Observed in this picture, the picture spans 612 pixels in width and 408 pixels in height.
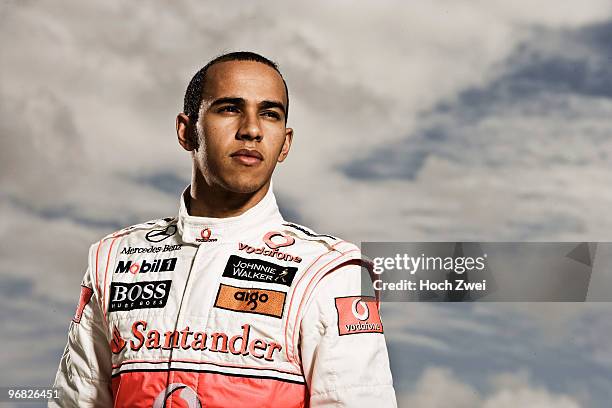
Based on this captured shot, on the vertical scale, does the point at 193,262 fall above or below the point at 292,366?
above

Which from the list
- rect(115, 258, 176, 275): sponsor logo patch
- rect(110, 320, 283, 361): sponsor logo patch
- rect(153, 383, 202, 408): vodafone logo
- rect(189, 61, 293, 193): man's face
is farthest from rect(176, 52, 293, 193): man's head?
rect(153, 383, 202, 408): vodafone logo

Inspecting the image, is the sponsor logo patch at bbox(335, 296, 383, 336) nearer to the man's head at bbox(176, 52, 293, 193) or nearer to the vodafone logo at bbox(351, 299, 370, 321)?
the vodafone logo at bbox(351, 299, 370, 321)

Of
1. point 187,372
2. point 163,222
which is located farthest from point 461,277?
point 187,372

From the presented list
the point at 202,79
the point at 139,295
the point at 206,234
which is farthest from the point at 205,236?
the point at 202,79

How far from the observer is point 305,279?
1988mm

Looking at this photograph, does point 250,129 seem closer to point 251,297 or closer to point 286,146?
point 286,146

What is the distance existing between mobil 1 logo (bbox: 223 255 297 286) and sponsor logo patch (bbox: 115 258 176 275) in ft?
0.55

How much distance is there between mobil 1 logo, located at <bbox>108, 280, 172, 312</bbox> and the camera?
2.05m

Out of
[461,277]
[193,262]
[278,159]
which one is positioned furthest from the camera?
[461,277]

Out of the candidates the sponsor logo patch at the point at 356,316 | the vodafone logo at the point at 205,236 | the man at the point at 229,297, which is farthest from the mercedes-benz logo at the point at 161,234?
the sponsor logo patch at the point at 356,316

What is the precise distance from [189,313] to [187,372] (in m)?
0.15

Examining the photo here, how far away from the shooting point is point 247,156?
209 centimetres

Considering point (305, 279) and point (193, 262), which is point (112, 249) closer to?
point (193, 262)

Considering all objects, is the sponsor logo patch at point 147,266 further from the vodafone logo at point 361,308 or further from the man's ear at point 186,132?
the vodafone logo at point 361,308
